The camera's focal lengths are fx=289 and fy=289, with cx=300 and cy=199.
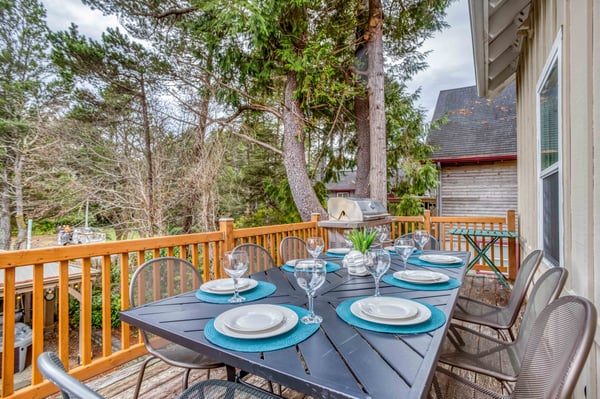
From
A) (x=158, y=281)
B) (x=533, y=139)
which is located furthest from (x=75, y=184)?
(x=533, y=139)

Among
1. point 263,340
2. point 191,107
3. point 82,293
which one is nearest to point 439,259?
point 263,340

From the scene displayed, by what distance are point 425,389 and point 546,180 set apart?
2.66 m

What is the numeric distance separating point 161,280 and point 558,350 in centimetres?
202

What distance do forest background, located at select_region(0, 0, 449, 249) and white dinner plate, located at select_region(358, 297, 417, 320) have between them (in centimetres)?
429

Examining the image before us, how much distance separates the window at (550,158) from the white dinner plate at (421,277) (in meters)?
0.91

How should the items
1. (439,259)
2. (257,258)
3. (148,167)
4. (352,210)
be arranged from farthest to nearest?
(148,167) → (352,210) → (257,258) → (439,259)

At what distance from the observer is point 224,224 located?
9.72ft

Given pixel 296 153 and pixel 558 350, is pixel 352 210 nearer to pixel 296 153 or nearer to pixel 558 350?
pixel 296 153

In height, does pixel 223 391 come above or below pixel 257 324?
below

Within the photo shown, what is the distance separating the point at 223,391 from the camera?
3.83 ft

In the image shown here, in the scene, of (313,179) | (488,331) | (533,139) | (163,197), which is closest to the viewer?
(488,331)

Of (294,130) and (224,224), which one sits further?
(294,130)

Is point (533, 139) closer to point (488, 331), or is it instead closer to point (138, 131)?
point (488, 331)

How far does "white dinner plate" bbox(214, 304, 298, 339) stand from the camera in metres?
1.08
